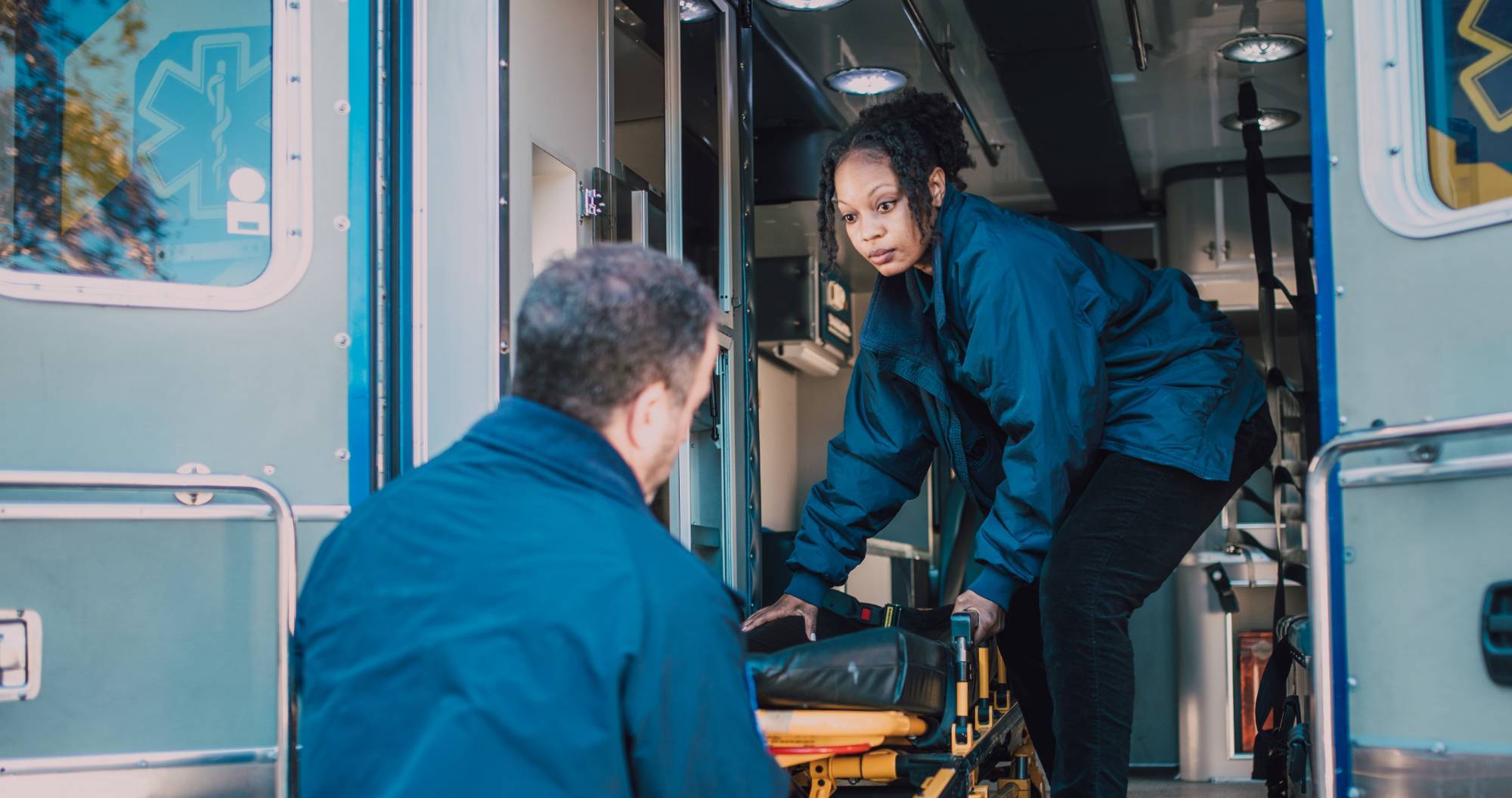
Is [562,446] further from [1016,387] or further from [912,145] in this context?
[912,145]

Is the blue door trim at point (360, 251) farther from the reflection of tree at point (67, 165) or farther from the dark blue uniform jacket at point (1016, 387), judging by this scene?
the dark blue uniform jacket at point (1016, 387)

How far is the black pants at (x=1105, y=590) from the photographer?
252 centimetres

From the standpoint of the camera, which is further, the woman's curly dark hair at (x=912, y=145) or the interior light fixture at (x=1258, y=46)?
the interior light fixture at (x=1258, y=46)

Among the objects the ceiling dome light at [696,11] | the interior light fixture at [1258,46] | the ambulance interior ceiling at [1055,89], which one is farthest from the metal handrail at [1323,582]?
the interior light fixture at [1258,46]

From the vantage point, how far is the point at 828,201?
10.1ft

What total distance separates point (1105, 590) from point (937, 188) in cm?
88

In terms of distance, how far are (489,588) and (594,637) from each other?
10 centimetres

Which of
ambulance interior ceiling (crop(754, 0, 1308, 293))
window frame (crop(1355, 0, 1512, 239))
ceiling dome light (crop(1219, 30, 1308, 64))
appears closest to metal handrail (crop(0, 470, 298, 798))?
window frame (crop(1355, 0, 1512, 239))

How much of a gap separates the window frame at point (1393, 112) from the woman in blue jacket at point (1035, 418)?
25.6 inches

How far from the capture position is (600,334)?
1.34m

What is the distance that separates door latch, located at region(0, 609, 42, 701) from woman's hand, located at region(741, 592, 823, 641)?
1.38 metres

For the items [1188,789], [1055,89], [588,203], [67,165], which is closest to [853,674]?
[588,203]

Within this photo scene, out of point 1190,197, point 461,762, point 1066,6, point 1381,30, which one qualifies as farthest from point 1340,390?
point 1190,197

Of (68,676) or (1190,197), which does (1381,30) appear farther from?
(1190,197)
